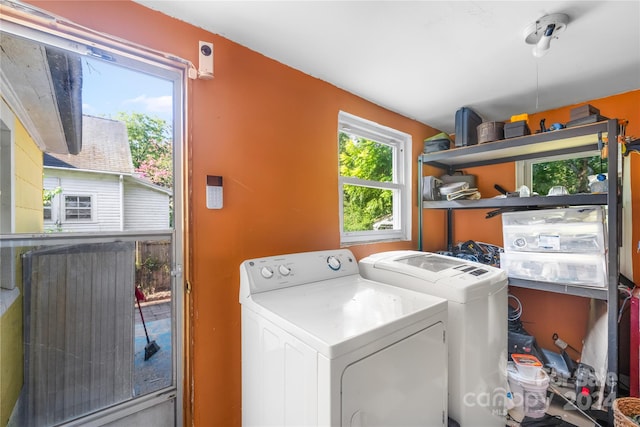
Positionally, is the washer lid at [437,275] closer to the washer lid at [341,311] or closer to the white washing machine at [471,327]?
the white washing machine at [471,327]

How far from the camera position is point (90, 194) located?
1122 millimetres

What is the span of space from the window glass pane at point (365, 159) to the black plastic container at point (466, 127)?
0.61 metres

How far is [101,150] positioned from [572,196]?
2674 millimetres

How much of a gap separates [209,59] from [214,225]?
0.84 meters

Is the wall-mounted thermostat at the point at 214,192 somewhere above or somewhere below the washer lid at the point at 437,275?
above

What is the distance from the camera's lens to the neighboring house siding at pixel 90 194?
105 cm

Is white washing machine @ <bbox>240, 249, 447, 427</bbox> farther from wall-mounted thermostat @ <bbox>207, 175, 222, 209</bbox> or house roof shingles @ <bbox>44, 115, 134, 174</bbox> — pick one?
house roof shingles @ <bbox>44, 115, 134, 174</bbox>

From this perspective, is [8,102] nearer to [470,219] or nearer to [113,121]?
[113,121]

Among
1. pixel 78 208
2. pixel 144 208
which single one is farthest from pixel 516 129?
pixel 78 208

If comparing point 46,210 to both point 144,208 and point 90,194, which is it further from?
point 144,208

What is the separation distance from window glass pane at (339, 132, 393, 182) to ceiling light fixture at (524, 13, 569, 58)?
1.23 m

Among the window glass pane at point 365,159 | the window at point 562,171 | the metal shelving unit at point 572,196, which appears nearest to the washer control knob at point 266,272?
the window glass pane at point 365,159

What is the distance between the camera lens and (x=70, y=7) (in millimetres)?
1042

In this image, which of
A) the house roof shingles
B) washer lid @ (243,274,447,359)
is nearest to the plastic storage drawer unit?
washer lid @ (243,274,447,359)
